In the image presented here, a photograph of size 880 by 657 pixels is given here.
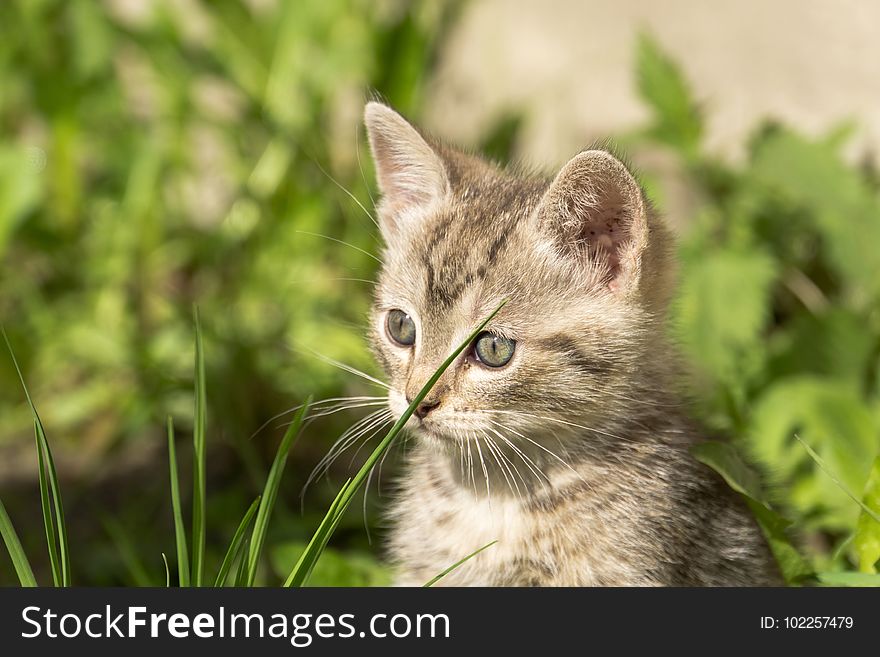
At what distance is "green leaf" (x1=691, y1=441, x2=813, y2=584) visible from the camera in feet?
7.21

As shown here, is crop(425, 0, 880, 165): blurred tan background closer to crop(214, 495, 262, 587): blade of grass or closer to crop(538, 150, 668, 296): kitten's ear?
crop(538, 150, 668, 296): kitten's ear

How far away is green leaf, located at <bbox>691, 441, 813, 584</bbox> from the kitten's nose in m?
0.57

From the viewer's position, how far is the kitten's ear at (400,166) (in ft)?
8.31

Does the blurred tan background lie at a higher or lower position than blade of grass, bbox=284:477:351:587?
higher

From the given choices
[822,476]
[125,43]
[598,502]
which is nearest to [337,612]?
[598,502]

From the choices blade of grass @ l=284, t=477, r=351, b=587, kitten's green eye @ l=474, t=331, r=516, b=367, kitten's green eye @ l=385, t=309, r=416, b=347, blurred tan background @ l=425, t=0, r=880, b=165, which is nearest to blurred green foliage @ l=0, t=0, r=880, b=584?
blurred tan background @ l=425, t=0, r=880, b=165

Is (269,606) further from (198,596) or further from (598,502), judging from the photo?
(598,502)

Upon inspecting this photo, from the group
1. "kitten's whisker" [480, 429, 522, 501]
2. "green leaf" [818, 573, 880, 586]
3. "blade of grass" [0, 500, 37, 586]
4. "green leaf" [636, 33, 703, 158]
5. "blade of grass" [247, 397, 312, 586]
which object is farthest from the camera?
"green leaf" [636, 33, 703, 158]

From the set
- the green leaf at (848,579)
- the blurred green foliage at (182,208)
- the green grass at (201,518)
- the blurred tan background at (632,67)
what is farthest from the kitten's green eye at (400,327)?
the blurred tan background at (632,67)

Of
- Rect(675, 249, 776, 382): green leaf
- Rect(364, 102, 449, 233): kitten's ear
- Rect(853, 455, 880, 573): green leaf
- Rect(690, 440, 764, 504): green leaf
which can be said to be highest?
Answer: Rect(675, 249, 776, 382): green leaf

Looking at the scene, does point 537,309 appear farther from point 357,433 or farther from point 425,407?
point 357,433

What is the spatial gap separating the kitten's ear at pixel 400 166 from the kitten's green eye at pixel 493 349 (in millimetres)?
505

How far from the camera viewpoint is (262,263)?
457 centimetres

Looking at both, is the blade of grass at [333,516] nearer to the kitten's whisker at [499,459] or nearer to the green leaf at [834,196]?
the kitten's whisker at [499,459]
